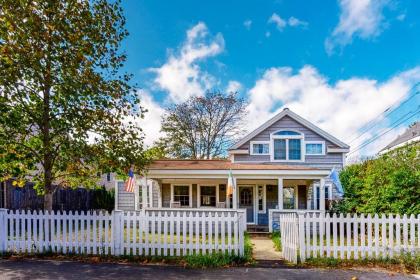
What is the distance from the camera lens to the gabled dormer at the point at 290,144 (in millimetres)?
18562

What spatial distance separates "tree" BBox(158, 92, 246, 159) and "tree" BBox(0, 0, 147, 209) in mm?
24097

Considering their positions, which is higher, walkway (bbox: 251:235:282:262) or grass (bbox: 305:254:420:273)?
grass (bbox: 305:254:420:273)

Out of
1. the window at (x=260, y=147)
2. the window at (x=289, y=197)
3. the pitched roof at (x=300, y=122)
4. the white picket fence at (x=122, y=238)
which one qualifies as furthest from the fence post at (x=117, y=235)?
the window at (x=289, y=197)

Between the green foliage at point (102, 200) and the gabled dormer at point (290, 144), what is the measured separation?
42.0ft

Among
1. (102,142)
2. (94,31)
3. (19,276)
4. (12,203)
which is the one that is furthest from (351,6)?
(12,203)

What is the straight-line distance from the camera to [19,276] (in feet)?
20.4

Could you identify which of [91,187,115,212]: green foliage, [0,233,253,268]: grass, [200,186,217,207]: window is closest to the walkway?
[0,233,253,268]: grass

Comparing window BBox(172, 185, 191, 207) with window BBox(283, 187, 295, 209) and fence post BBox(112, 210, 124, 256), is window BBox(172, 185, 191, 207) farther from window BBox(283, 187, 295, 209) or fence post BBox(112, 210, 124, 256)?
fence post BBox(112, 210, 124, 256)

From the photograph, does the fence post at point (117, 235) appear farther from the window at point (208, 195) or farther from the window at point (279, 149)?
the window at point (279, 149)

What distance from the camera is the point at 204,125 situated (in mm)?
33344

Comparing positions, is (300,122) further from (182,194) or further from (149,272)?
(149,272)

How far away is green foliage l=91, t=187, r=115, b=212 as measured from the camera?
25.1 metres

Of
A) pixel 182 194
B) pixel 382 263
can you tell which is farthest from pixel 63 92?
pixel 182 194

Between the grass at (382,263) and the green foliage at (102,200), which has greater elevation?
the grass at (382,263)
